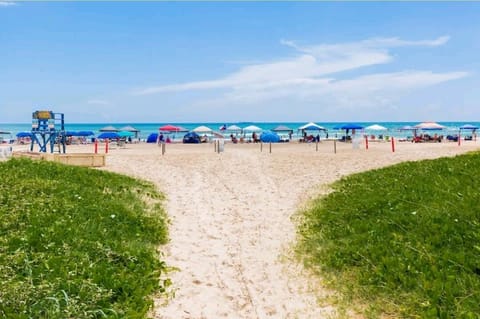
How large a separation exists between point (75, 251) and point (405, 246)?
16.2 ft

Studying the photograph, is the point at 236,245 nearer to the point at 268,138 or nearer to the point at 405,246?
the point at 405,246

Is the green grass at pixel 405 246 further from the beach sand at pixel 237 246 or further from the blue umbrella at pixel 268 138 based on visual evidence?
the blue umbrella at pixel 268 138

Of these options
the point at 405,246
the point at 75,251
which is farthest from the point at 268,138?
the point at 75,251

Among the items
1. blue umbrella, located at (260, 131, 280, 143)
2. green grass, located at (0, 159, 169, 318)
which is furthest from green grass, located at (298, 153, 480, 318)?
blue umbrella, located at (260, 131, 280, 143)

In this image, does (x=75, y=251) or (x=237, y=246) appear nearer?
(x=75, y=251)

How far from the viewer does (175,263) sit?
7.34m

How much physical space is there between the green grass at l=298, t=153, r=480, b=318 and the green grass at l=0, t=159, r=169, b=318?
277 cm

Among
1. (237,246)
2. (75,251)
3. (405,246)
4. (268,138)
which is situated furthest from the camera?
(268,138)

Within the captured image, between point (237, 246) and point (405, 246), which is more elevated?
point (405, 246)

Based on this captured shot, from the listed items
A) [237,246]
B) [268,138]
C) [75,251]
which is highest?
[268,138]

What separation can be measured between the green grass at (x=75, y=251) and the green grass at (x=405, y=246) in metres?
2.77

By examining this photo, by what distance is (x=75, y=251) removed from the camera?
6.36m

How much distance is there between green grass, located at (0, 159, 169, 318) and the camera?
4949mm

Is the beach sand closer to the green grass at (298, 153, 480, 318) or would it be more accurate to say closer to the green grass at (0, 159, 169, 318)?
the green grass at (0, 159, 169, 318)
